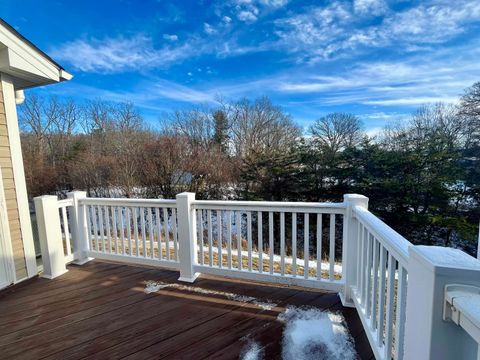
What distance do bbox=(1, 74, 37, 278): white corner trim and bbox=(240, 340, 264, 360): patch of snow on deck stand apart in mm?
2878

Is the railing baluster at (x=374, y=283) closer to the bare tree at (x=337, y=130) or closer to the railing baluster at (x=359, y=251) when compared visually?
the railing baluster at (x=359, y=251)

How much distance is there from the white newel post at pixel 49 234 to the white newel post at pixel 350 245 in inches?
130

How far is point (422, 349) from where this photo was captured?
32.0 inches

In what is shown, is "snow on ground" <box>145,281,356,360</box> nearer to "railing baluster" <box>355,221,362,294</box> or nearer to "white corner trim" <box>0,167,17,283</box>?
"railing baluster" <box>355,221,362,294</box>

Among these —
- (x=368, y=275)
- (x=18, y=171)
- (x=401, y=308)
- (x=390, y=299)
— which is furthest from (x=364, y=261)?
(x=18, y=171)

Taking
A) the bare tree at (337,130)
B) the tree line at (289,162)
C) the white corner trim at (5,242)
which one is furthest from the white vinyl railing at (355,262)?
the bare tree at (337,130)

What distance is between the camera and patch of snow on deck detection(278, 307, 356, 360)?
1685 mm

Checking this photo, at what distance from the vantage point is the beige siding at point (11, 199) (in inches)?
109

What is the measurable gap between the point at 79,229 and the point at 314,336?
3224 mm

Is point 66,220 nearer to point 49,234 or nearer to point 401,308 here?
point 49,234

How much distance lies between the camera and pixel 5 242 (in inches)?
109

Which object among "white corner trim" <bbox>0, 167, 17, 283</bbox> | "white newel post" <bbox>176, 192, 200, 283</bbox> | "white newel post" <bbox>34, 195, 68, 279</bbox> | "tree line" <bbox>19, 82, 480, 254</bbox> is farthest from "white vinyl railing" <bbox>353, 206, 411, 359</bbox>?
"tree line" <bbox>19, 82, 480, 254</bbox>

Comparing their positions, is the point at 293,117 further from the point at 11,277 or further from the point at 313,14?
the point at 11,277

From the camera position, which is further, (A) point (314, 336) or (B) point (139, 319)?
(B) point (139, 319)
